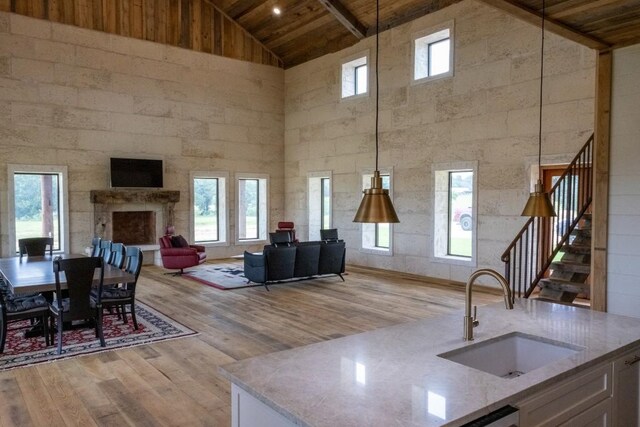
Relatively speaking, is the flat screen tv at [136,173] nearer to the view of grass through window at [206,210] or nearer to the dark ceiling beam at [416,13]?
the view of grass through window at [206,210]

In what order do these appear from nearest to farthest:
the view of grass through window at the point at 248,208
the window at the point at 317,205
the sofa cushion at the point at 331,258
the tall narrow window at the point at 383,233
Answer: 1. the sofa cushion at the point at 331,258
2. the tall narrow window at the point at 383,233
3. the window at the point at 317,205
4. the view of grass through window at the point at 248,208

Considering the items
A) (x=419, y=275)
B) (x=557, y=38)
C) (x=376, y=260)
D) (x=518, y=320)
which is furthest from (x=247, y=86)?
(x=518, y=320)

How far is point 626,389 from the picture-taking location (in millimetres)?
2369

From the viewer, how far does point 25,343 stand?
5.22 metres

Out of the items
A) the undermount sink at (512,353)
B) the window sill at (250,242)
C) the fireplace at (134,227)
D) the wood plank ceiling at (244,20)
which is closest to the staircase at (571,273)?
the undermount sink at (512,353)

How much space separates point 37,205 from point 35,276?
5889mm

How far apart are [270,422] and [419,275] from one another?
832 cm

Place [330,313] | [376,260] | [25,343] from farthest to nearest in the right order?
[376,260] → [330,313] → [25,343]

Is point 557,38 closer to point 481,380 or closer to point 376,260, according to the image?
point 376,260

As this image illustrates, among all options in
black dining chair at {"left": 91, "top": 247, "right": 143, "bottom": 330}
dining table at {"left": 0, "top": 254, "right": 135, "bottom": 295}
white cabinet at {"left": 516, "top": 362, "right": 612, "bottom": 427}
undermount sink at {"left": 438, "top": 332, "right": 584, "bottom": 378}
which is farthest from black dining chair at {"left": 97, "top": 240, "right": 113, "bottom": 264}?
white cabinet at {"left": 516, "top": 362, "right": 612, "bottom": 427}

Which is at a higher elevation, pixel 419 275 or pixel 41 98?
pixel 41 98

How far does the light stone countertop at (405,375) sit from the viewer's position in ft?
5.23

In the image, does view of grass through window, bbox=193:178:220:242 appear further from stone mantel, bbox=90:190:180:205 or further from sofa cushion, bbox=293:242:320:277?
sofa cushion, bbox=293:242:320:277

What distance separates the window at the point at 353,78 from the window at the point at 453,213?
3.37 meters
